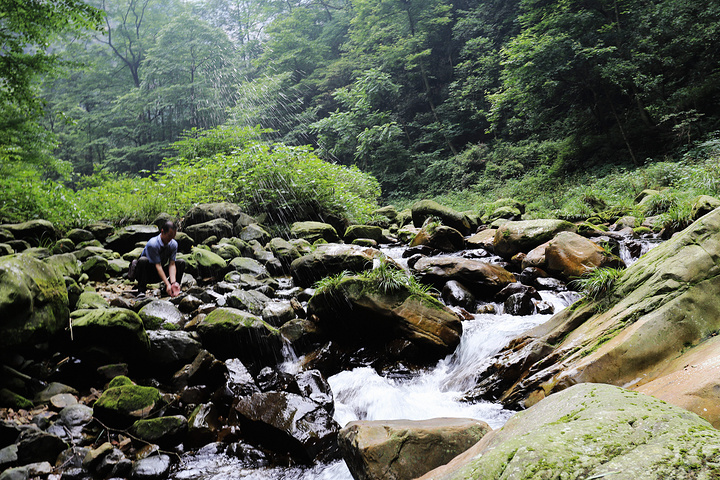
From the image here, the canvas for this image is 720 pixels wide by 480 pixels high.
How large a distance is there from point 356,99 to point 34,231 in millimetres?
21369

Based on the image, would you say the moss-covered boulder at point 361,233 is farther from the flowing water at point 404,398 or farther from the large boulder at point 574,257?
the flowing water at point 404,398

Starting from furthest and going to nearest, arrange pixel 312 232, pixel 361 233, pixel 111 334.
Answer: pixel 361 233 → pixel 312 232 → pixel 111 334

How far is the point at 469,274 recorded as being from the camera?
7027mm

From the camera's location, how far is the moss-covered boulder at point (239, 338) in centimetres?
502

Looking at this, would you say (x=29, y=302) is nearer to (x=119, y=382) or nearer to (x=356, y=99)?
(x=119, y=382)

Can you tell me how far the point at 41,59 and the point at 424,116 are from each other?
22.2 m

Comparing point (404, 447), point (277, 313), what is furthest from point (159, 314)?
point (404, 447)

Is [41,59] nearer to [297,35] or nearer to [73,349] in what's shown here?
[73,349]

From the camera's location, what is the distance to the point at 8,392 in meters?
3.44

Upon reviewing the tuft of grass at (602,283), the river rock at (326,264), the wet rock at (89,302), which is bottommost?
the river rock at (326,264)

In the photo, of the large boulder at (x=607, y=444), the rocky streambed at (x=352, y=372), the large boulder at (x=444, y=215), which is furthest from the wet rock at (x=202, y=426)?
the large boulder at (x=444, y=215)

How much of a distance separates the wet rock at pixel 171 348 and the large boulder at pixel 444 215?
1008 centimetres

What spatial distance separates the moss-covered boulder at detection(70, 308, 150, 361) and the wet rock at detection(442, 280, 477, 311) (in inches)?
192

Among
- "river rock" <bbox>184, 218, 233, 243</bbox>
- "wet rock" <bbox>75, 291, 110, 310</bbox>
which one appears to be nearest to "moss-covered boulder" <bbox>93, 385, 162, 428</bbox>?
"wet rock" <bbox>75, 291, 110, 310</bbox>
